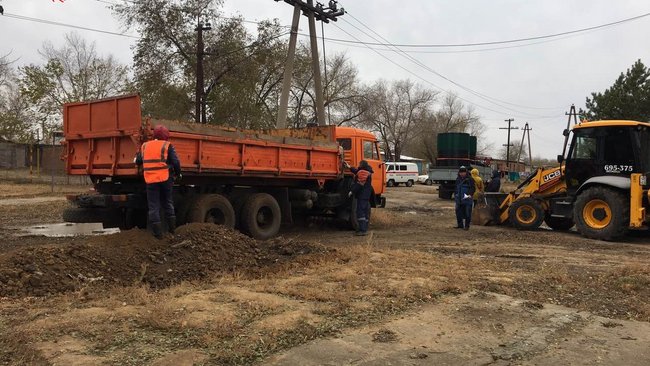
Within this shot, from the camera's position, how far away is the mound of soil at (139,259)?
5.69 metres

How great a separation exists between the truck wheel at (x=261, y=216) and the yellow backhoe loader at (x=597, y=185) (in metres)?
6.31

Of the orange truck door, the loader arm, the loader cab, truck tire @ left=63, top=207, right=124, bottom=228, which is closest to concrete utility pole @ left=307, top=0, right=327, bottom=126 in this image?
the orange truck door

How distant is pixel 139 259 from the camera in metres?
6.66

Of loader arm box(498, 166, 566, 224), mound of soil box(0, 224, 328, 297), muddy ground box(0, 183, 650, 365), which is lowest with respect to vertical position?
muddy ground box(0, 183, 650, 365)

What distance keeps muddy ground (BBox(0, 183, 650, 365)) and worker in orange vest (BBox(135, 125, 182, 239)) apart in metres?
0.32

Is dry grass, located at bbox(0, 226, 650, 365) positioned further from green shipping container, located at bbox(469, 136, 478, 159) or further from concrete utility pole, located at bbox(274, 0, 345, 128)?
green shipping container, located at bbox(469, 136, 478, 159)

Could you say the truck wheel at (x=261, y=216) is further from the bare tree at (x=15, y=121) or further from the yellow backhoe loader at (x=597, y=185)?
the bare tree at (x=15, y=121)

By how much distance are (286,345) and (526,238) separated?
8933 mm

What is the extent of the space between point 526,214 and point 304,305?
9.65 m

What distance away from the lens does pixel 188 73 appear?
92.0 ft

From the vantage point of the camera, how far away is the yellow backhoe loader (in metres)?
11.2

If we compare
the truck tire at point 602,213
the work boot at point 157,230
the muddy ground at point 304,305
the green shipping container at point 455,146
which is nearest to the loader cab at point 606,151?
the truck tire at point 602,213

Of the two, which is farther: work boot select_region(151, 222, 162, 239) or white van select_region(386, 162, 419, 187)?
white van select_region(386, 162, 419, 187)

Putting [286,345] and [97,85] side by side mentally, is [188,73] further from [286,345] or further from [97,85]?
[286,345]
